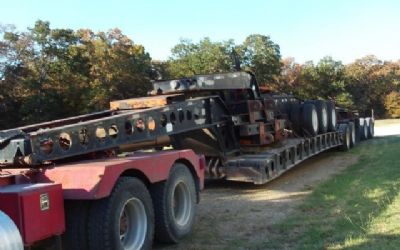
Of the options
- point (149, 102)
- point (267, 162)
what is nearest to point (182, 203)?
point (149, 102)

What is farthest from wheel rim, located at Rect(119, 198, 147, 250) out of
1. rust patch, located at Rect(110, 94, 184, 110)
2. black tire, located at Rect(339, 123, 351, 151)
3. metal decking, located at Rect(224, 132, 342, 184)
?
black tire, located at Rect(339, 123, 351, 151)

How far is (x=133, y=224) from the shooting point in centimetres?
612

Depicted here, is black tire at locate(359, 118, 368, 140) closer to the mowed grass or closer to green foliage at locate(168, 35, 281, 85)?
the mowed grass

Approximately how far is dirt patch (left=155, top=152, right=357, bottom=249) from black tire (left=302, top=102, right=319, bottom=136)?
3.20 ft

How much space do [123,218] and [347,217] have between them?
3357 millimetres

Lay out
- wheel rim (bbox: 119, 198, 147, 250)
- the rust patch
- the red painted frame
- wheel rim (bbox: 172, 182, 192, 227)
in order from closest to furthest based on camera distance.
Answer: the red painted frame, wheel rim (bbox: 119, 198, 147, 250), wheel rim (bbox: 172, 182, 192, 227), the rust patch

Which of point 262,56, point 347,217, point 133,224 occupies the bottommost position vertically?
point 347,217

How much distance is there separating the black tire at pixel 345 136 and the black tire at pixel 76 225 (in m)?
13.5

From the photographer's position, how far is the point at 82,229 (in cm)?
543

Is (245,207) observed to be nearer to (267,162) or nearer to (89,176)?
(267,162)

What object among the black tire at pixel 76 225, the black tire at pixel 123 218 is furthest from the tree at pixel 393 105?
the black tire at pixel 76 225

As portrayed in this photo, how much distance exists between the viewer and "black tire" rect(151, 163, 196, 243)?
670 centimetres

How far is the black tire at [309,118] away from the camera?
14219 mm

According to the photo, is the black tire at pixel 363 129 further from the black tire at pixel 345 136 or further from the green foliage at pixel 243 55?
the green foliage at pixel 243 55
